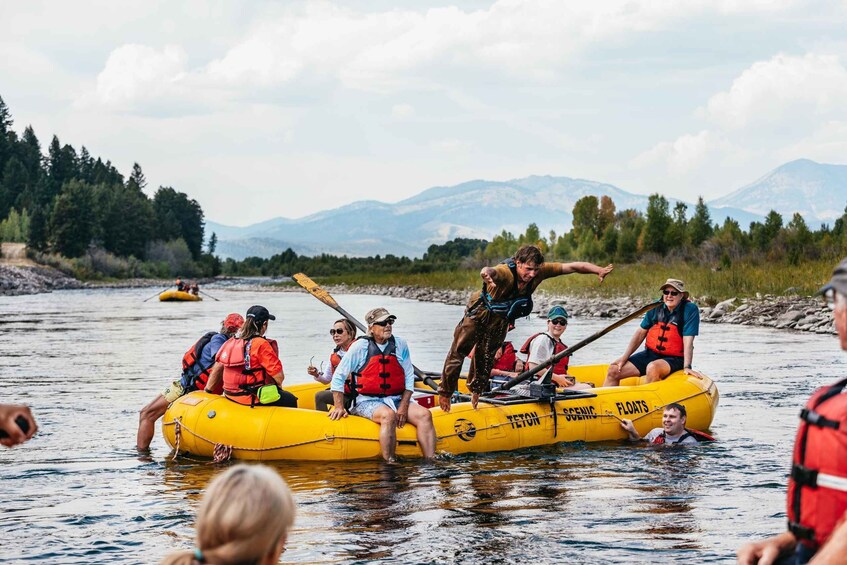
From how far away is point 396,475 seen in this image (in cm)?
959

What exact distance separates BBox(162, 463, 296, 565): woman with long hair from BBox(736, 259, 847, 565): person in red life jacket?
5.17ft

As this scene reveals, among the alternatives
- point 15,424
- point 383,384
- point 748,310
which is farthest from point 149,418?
point 748,310

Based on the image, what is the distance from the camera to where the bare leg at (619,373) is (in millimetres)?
12625

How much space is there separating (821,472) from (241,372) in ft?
25.0

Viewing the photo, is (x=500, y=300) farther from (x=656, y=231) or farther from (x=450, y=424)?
(x=656, y=231)

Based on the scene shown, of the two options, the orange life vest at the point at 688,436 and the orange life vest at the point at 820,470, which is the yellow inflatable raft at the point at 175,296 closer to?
the orange life vest at the point at 688,436

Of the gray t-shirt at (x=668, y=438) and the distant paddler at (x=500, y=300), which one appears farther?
the gray t-shirt at (x=668, y=438)

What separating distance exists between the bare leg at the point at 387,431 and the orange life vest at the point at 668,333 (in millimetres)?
3788

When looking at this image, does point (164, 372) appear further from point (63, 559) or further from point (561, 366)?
point (63, 559)

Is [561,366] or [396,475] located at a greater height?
[561,366]

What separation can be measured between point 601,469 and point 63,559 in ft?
16.8

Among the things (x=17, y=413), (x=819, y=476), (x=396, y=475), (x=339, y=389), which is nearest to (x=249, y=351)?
(x=339, y=389)

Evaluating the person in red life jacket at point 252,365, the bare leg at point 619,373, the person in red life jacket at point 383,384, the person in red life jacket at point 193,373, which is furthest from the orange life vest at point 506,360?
the person in red life jacket at point 193,373

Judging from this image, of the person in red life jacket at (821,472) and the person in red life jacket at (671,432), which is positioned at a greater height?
the person in red life jacket at (821,472)
